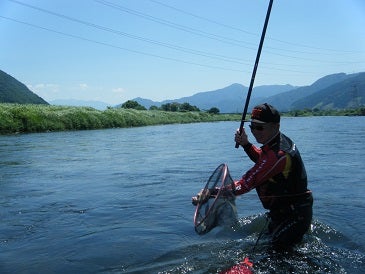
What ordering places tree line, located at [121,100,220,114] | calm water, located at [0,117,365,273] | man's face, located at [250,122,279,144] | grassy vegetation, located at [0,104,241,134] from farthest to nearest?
tree line, located at [121,100,220,114] < grassy vegetation, located at [0,104,241,134] < calm water, located at [0,117,365,273] < man's face, located at [250,122,279,144]

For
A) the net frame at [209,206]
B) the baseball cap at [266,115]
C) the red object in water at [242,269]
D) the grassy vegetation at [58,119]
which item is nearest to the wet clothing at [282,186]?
the net frame at [209,206]

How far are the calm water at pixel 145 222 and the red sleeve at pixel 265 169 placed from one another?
1415 millimetres

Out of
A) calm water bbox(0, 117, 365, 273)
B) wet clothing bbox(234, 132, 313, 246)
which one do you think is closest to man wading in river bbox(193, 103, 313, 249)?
wet clothing bbox(234, 132, 313, 246)

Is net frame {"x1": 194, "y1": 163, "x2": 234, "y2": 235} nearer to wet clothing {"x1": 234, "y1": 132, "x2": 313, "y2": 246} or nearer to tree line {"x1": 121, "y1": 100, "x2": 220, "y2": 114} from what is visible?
wet clothing {"x1": 234, "y1": 132, "x2": 313, "y2": 246}

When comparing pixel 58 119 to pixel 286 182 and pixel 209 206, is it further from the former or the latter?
pixel 286 182

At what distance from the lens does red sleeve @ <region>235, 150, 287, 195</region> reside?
568 centimetres

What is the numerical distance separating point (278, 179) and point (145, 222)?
187 inches

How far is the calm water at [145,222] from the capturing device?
7.01 metres

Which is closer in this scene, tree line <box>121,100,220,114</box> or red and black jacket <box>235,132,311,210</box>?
red and black jacket <box>235,132,311,210</box>

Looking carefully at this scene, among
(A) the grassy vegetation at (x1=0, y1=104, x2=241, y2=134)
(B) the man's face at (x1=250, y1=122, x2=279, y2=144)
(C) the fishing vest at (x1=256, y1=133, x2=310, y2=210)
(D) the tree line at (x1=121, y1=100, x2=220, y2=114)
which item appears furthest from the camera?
(D) the tree line at (x1=121, y1=100, x2=220, y2=114)

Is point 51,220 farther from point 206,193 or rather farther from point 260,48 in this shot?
point 260,48

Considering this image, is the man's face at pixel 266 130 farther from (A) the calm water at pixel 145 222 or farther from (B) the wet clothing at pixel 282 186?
(A) the calm water at pixel 145 222

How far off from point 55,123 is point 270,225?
40.6 metres

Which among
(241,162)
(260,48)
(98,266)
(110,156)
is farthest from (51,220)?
(110,156)
